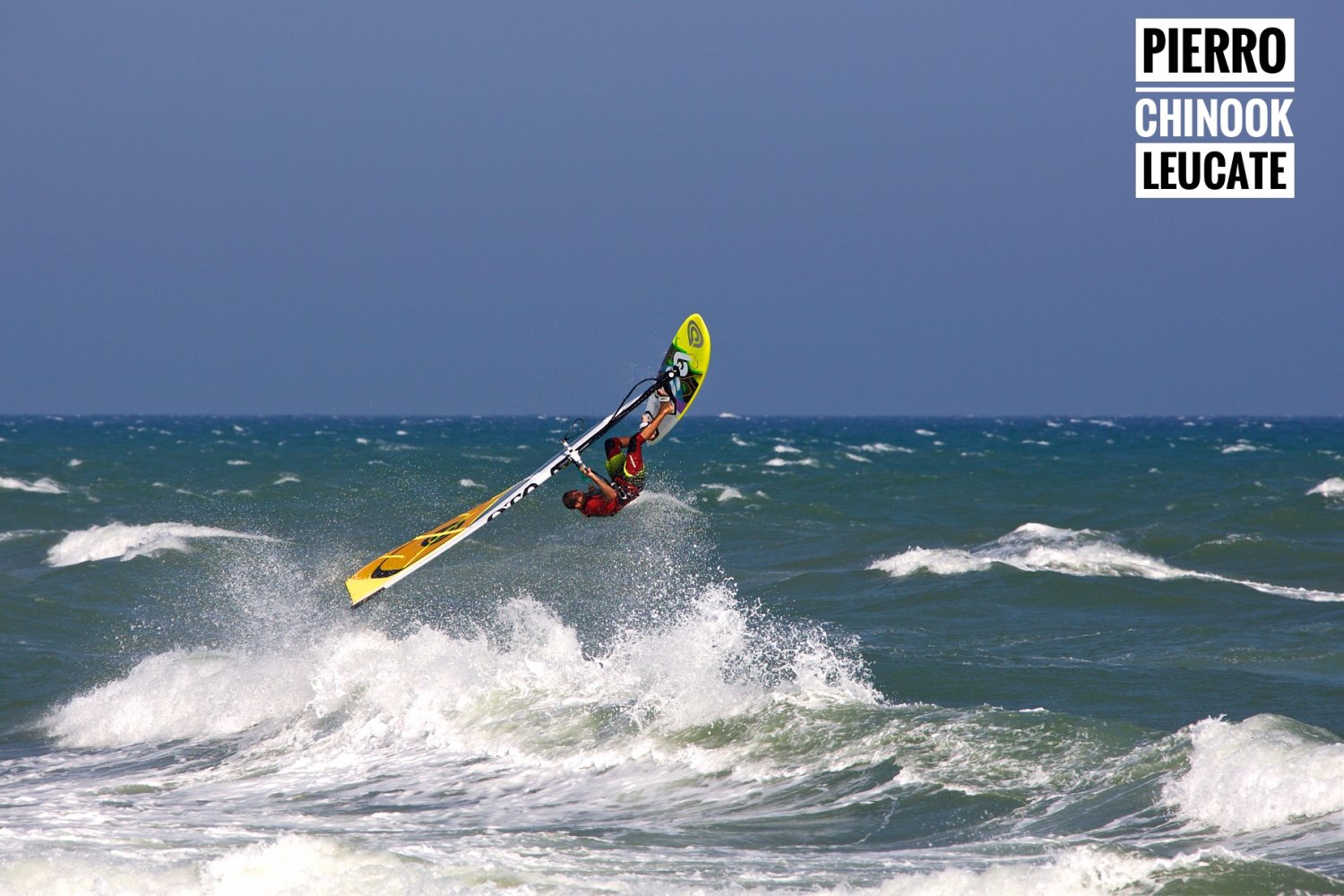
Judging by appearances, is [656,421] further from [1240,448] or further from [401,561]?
[1240,448]

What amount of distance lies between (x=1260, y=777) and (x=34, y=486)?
124ft

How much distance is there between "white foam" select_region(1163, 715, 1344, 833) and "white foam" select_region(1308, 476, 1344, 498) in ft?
85.0

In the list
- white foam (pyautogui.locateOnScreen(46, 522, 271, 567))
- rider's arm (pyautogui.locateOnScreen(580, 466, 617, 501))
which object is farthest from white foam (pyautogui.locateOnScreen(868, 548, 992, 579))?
white foam (pyautogui.locateOnScreen(46, 522, 271, 567))

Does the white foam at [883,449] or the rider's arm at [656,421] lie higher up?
the rider's arm at [656,421]

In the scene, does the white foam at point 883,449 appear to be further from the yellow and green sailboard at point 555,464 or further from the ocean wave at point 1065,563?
the yellow and green sailboard at point 555,464

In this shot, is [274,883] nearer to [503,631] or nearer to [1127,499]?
[503,631]

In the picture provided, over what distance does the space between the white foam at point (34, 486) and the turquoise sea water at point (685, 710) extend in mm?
9743

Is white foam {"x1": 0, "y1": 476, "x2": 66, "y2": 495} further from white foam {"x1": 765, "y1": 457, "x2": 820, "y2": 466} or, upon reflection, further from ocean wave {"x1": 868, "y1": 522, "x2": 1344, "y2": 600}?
ocean wave {"x1": 868, "y1": 522, "x2": 1344, "y2": 600}

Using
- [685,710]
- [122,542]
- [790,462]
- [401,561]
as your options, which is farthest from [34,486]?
[685,710]

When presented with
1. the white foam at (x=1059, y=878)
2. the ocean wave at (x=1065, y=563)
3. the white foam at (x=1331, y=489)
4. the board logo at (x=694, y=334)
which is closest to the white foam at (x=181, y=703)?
the board logo at (x=694, y=334)

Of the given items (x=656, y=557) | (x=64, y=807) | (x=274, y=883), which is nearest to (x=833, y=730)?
(x=274, y=883)

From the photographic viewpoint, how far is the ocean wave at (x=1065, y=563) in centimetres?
2061

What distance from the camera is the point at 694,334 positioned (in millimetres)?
15312

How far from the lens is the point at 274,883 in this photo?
758 cm
